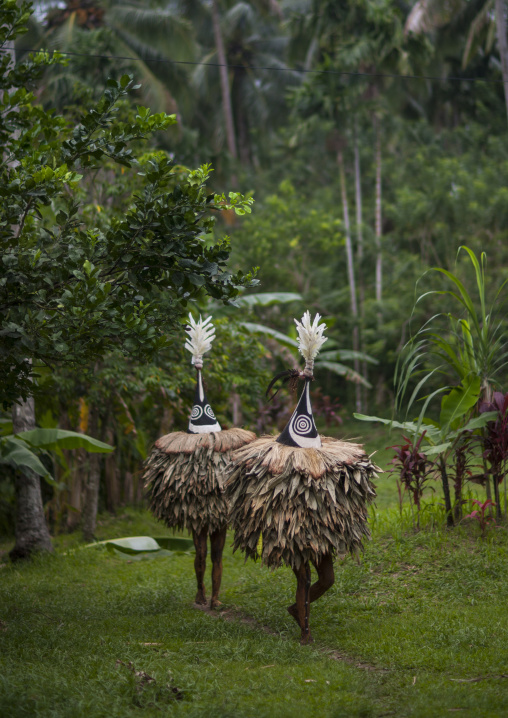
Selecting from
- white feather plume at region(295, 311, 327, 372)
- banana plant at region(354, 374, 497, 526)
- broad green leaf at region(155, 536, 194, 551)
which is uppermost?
white feather plume at region(295, 311, 327, 372)

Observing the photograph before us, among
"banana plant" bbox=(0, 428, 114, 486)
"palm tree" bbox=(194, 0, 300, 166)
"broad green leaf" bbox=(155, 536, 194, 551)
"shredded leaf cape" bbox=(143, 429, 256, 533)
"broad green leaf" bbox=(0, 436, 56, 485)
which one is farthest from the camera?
"palm tree" bbox=(194, 0, 300, 166)

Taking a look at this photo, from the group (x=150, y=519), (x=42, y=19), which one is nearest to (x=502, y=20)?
(x=150, y=519)

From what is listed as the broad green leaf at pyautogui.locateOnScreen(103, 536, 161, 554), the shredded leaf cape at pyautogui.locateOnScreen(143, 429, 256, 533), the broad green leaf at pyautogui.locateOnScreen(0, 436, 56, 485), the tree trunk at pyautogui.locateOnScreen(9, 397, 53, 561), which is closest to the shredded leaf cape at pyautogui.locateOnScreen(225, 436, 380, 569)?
the shredded leaf cape at pyautogui.locateOnScreen(143, 429, 256, 533)

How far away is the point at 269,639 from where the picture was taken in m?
5.52

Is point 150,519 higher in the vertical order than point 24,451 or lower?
lower

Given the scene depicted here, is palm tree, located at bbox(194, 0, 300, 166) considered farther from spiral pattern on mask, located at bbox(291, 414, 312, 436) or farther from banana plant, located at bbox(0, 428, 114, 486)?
spiral pattern on mask, located at bbox(291, 414, 312, 436)

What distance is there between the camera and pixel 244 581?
7758 mm

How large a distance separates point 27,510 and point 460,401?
547 cm

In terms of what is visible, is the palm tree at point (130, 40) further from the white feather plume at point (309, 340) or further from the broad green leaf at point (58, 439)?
the white feather plume at point (309, 340)

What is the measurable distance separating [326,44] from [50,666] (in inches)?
724

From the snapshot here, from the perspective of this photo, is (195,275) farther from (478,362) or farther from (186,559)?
(186,559)

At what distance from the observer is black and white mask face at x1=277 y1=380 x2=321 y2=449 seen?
5531 mm

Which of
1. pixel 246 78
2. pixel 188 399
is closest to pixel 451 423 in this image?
pixel 188 399

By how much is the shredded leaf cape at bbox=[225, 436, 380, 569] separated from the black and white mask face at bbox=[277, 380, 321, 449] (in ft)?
0.18
